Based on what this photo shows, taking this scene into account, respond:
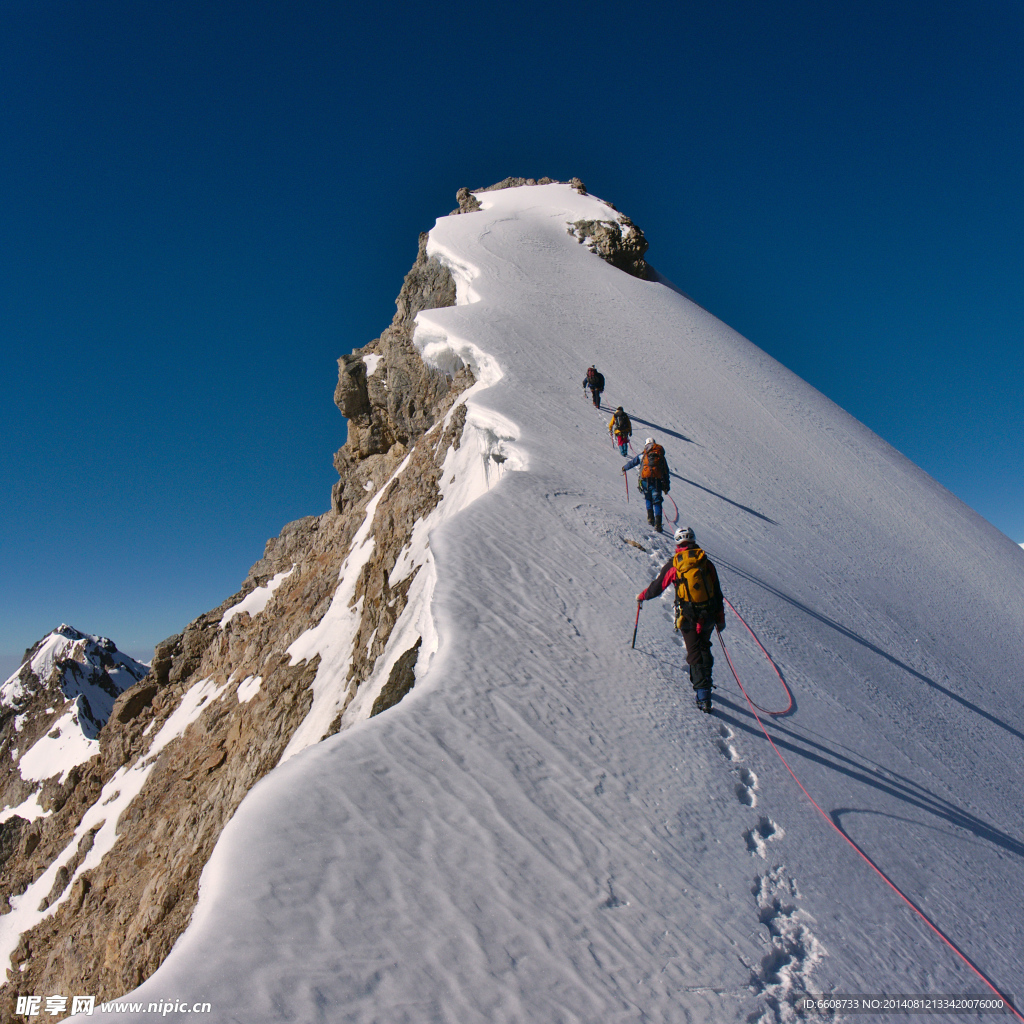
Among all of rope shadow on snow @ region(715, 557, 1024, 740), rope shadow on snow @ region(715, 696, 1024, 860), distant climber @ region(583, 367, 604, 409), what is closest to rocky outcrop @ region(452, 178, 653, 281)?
distant climber @ region(583, 367, 604, 409)

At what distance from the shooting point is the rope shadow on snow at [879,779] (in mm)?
5246

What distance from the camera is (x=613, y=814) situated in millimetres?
4023

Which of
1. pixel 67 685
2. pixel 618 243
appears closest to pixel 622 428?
pixel 618 243

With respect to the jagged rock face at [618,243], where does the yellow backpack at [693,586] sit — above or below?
below

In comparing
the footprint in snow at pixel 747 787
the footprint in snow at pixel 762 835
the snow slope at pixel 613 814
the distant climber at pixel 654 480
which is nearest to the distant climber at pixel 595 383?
the snow slope at pixel 613 814

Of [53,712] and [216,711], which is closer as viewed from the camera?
[216,711]

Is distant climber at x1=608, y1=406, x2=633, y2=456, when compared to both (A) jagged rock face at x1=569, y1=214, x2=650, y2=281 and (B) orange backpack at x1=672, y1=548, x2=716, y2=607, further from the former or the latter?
(A) jagged rock face at x1=569, y1=214, x2=650, y2=281

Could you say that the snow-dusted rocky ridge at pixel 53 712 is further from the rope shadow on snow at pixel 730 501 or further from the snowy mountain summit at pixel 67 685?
the rope shadow on snow at pixel 730 501

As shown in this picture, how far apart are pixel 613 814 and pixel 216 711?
1738 centimetres

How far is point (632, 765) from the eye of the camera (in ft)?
14.8

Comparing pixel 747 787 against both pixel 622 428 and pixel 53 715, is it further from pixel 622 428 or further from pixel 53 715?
pixel 53 715

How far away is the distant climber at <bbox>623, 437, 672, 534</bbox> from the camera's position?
889cm

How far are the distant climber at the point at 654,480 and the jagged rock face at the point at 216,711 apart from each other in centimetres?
439

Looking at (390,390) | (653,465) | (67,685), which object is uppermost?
(67,685)
